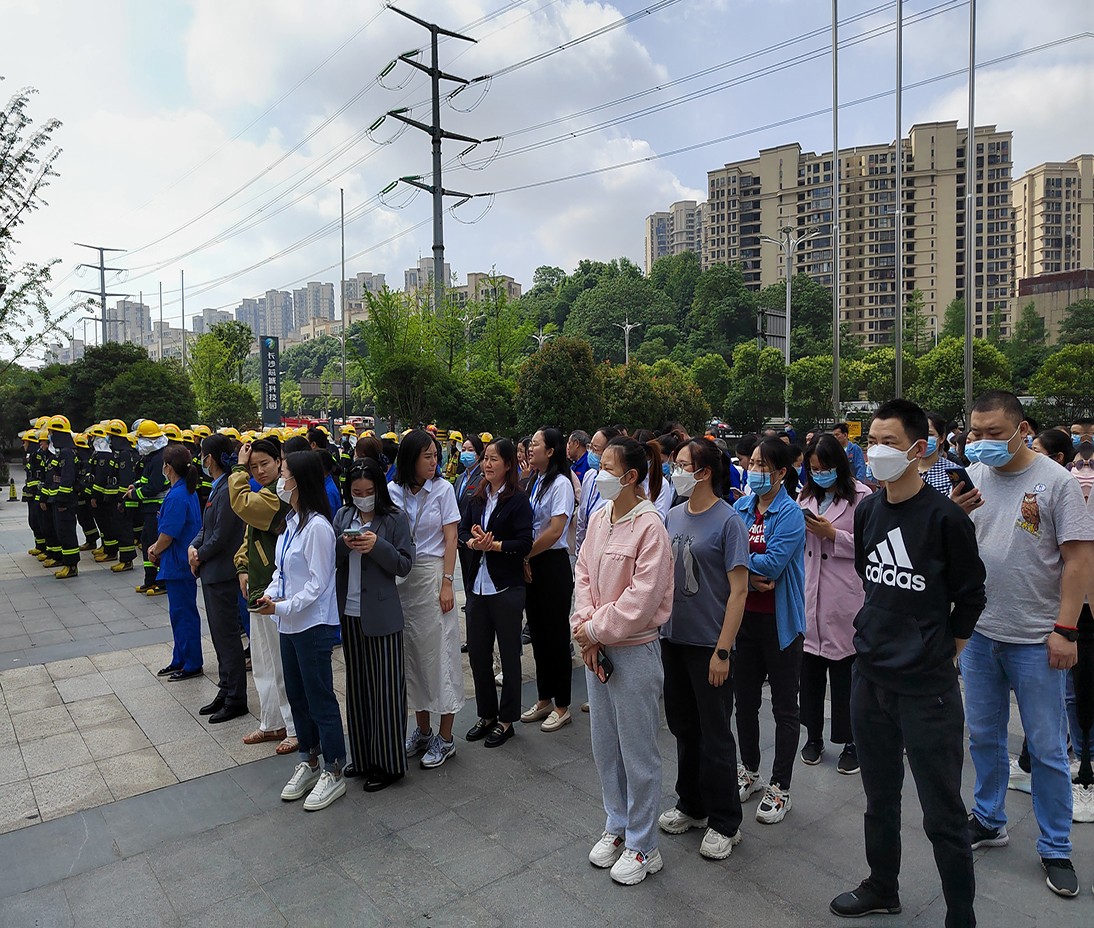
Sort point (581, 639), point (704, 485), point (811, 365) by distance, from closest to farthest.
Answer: point (581, 639) → point (704, 485) → point (811, 365)

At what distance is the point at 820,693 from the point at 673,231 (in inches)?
5852

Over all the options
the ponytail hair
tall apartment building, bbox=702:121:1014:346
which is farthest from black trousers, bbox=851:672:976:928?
tall apartment building, bbox=702:121:1014:346

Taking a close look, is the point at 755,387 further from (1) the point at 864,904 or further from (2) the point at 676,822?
(1) the point at 864,904

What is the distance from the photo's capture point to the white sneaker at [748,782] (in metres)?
3.97

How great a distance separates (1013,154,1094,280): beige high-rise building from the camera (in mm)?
81750

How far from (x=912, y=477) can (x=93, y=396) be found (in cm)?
3159

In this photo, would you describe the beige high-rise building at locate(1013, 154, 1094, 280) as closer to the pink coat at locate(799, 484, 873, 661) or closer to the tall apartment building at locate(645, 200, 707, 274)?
the tall apartment building at locate(645, 200, 707, 274)

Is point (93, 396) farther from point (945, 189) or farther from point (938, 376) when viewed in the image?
point (945, 189)

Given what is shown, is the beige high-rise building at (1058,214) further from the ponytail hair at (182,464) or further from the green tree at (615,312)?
the ponytail hair at (182,464)

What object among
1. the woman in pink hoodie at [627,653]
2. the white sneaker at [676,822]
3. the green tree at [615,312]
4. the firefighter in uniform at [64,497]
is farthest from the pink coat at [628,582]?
the green tree at [615,312]

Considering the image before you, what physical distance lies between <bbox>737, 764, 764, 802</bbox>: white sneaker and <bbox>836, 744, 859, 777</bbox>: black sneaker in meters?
0.56

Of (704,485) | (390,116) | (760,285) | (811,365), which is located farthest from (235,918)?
(760,285)

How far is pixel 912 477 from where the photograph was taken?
113 inches

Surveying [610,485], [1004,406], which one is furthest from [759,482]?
[1004,406]
